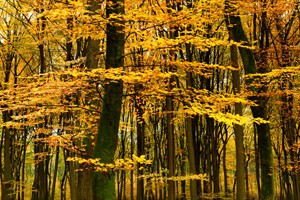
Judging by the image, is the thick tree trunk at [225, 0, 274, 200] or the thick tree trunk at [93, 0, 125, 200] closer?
the thick tree trunk at [93, 0, 125, 200]

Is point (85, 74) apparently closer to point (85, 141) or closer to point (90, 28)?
point (90, 28)

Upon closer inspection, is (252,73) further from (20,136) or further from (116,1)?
(20,136)

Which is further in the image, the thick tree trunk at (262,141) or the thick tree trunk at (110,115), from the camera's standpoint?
the thick tree trunk at (262,141)

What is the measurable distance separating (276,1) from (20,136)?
2688cm

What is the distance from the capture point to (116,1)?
6.89 m

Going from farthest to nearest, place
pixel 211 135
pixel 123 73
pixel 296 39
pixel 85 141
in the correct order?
pixel 211 135 → pixel 296 39 → pixel 85 141 → pixel 123 73

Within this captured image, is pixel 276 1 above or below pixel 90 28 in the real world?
above

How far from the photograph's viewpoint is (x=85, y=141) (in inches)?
392

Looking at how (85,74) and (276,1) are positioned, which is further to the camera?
(276,1)

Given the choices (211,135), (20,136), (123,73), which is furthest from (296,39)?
(20,136)

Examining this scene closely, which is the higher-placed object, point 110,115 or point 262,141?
point 110,115

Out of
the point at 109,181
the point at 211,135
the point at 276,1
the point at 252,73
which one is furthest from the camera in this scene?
the point at 211,135

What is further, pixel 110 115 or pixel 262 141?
pixel 262 141

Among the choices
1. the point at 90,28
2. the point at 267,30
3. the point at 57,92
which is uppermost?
the point at 267,30
